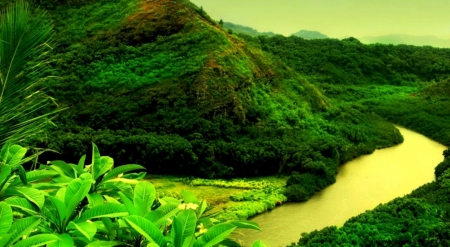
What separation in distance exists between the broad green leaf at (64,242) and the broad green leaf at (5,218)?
0.89 ft

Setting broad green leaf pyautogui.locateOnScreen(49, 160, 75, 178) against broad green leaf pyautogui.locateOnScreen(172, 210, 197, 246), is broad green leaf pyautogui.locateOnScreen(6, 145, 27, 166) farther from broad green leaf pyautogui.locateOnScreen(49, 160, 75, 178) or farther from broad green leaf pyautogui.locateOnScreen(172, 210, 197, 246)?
broad green leaf pyautogui.locateOnScreen(172, 210, 197, 246)

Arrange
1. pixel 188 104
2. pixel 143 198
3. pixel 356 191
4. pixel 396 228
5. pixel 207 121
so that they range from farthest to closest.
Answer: pixel 188 104
pixel 207 121
pixel 356 191
pixel 396 228
pixel 143 198

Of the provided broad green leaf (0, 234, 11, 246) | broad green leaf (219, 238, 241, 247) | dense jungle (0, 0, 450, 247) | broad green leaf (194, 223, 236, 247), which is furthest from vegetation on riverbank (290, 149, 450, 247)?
broad green leaf (0, 234, 11, 246)

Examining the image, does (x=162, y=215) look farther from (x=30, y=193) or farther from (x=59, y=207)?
(x=30, y=193)

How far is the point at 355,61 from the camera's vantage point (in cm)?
4612

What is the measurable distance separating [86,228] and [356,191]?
18.0 m

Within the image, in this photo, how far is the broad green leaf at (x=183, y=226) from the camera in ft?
8.19

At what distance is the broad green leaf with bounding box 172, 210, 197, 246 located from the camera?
98.3 inches

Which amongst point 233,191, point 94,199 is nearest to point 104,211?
point 94,199

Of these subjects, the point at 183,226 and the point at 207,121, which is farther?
the point at 207,121

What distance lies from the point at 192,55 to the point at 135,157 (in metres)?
7.31

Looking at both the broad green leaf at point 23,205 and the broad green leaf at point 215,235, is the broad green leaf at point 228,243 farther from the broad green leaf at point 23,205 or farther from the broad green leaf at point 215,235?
the broad green leaf at point 23,205

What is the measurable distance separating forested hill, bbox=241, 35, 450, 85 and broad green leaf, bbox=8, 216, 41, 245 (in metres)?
39.5

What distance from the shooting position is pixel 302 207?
17.3 m
